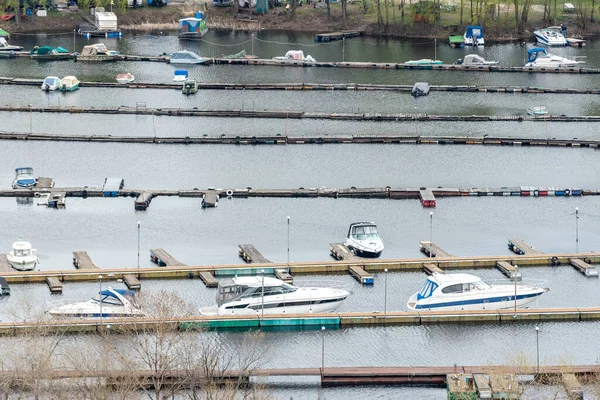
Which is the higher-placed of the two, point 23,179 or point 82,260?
point 23,179

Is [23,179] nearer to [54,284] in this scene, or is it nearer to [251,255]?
[251,255]

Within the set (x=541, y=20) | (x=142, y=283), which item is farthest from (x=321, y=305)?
(x=541, y=20)

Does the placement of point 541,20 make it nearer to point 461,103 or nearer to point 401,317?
point 461,103

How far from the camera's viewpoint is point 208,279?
7150 cm

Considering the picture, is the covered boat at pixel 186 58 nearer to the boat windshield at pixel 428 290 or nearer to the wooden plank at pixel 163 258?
the wooden plank at pixel 163 258

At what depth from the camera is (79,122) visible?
342ft

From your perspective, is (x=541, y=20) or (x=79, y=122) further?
(x=541, y=20)

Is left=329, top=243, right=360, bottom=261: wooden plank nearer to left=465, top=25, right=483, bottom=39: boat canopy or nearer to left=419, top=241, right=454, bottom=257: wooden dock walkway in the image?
left=419, top=241, right=454, bottom=257: wooden dock walkway

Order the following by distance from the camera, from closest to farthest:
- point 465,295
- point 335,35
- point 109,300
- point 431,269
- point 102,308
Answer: point 102,308
point 109,300
point 465,295
point 431,269
point 335,35

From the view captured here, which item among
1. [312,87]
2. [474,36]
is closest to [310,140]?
[312,87]

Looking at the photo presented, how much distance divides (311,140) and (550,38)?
41.5 metres

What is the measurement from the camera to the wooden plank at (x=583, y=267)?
A: 240 feet

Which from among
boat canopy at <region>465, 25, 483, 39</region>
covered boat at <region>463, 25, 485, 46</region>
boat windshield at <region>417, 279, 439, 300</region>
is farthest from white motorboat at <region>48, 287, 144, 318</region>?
boat canopy at <region>465, 25, 483, 39</region>

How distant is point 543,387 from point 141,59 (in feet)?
236
